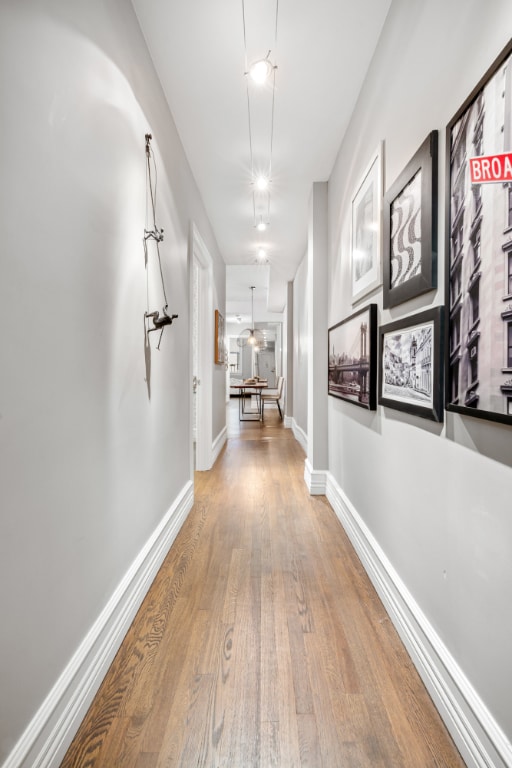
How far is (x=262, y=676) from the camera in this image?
122 centimetres

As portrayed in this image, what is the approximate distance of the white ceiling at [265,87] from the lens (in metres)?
1.59

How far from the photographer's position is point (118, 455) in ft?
4.60

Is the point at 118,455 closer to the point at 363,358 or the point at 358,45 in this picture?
the point at 363,358

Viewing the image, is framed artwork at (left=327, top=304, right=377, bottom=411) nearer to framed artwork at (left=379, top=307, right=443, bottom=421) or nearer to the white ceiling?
framed artwork at (left=379, top=307, right=443, bottom=421)

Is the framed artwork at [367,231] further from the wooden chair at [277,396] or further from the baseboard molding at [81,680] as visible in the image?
the wooden chair at [277,396]

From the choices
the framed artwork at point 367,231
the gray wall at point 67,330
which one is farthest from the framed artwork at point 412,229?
the gray wall at point 67,330

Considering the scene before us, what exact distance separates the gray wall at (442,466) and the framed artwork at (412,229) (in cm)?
4

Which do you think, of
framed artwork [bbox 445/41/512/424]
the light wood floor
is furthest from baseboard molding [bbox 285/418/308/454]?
framed artwork [bbox 445/41/512/424]

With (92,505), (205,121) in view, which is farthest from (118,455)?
(205,121)

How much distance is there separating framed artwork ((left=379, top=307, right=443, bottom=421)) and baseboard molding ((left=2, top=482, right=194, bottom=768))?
1306mm

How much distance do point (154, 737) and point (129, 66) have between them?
241cm

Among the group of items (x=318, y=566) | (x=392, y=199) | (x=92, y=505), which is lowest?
(x=318, y=566)

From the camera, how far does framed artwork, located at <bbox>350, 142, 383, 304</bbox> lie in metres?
1.74

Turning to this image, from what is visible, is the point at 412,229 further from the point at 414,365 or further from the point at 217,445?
the point at 217,445
